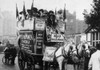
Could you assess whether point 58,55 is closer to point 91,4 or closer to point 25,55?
point 25,55

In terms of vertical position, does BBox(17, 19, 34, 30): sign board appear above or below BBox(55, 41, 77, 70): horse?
above

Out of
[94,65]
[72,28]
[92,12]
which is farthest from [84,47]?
[72,28]

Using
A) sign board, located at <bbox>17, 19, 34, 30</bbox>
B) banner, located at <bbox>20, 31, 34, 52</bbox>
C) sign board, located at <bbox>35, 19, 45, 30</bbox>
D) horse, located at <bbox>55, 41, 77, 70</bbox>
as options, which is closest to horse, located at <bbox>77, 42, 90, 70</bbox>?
horse, located at <bbox>55, 41, 77, 70</bbox>

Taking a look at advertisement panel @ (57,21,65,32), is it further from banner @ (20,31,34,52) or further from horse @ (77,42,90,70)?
banner @ (20,31,34,52)

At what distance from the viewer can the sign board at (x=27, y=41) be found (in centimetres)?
1230

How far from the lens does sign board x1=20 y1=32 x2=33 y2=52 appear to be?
12303 millimetres

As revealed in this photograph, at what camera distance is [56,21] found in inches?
492

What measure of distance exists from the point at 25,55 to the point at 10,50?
187 inches

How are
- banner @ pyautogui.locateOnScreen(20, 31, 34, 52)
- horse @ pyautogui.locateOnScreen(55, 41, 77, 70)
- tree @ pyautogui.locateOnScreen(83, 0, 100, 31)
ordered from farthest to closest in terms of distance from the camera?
1. tree @ pyautogui.locateOnScreen(83, 0, 100, 31)
2. banner @ pyautogui.locateOnScreen(20, 31, 34, 52)
3. horse @ pyautogui.locateOnScreen(55, 41, 77, 70)

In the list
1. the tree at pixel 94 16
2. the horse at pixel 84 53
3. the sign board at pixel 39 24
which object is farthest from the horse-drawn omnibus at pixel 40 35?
the tree at pixel 94 16

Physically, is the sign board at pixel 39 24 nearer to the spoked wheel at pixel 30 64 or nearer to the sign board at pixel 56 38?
the sign board at pixel 56 38

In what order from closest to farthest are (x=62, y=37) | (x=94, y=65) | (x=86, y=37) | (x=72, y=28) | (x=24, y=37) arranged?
(x=94, y=65)
(x=62, y=37)
(x=24, y=37)
(x=86, y=37)
(x=72, y=28)

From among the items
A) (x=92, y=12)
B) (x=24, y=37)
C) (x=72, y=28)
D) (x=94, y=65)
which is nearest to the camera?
(x=94, y=65)

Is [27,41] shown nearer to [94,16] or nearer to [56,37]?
[56,37]
